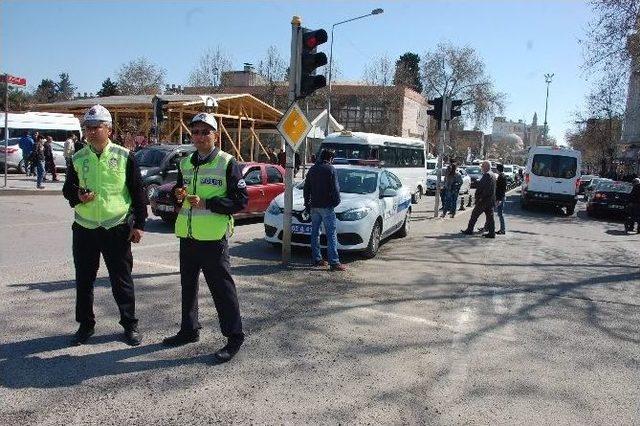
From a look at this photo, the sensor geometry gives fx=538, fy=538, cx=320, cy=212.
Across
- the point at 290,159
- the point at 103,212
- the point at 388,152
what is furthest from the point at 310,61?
the point at 388,152

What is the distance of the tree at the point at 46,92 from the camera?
83912 millimetres

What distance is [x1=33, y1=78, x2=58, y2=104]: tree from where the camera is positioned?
8391cm

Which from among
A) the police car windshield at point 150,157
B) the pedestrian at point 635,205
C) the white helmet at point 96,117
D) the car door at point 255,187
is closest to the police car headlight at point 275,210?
the car door at point 255,187

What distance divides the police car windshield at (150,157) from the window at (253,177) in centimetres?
367

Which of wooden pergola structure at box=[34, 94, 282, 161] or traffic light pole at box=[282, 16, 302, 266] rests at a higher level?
wooden pergola structure at box=[34, 94, 282, 161]

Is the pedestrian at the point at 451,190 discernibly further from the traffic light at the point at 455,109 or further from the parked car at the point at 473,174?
the parked car at the point at 473,174

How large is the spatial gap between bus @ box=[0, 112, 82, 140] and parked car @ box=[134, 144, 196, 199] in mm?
12286

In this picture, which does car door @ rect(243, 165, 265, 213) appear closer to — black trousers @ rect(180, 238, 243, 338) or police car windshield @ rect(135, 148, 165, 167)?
police car windshield @ rect(135, 148, 165, 167)

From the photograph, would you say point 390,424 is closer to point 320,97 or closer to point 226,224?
point 226,224

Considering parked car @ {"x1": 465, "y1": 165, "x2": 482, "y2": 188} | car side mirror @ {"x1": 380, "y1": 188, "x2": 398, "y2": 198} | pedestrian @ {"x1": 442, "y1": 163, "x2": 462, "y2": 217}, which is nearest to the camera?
car side mirror @ {"x1": 380, "y1": 188, "x2": 398, "y2": 198}

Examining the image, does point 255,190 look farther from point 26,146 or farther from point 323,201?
point 26,146

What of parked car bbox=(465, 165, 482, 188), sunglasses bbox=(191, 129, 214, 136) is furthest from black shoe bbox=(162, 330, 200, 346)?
parked car bbox=(465, 165, 482, 188)

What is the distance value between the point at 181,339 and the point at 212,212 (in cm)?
118

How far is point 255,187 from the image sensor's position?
1229 cm
